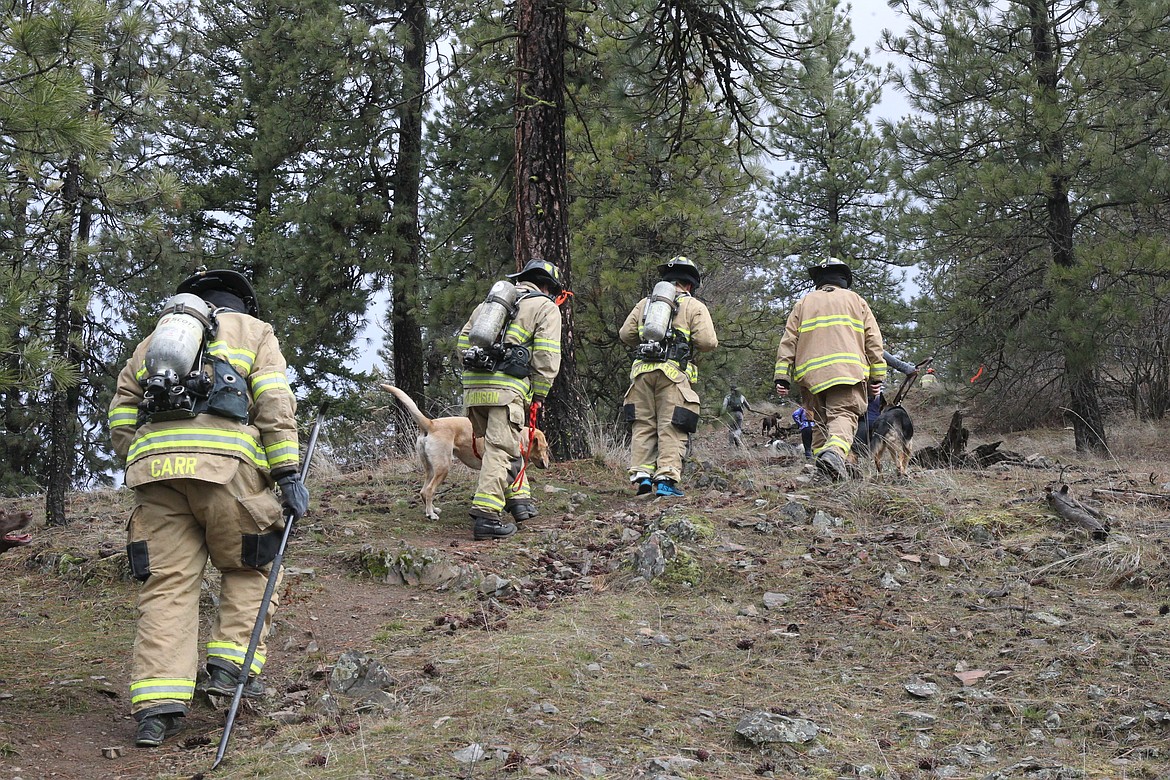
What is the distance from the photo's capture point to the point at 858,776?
3.75 meters

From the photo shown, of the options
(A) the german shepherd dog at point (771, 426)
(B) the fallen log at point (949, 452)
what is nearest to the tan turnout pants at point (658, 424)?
(B) the fallen log at point (949, 452)

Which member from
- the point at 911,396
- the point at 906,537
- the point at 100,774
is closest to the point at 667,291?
the point at 906,537

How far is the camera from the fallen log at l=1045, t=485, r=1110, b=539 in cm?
634

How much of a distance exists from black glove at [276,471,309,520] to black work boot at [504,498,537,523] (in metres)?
3.64

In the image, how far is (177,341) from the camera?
4.52 metres

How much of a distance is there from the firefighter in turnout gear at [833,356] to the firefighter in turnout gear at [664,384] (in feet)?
2.54

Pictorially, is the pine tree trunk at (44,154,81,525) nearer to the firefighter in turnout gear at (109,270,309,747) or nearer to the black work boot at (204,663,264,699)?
the firefighter in turnout gear at (109,270,309,747)

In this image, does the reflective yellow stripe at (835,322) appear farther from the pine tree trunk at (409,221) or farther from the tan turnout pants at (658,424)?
the pine tree trunk at (409,221)

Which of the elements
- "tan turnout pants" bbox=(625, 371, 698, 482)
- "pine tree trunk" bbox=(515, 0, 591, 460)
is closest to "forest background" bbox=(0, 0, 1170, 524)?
"pine tree trunk" bbox=(515, 0, 591, 460)

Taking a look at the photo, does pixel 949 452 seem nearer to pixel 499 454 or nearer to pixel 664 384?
pixel 664 384

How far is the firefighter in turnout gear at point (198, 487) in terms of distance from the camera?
4.50 metres

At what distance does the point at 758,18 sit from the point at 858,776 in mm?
8455

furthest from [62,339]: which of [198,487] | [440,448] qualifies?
Result: [198,487]

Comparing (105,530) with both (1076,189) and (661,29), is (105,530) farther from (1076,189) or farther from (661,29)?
(1076,189)
